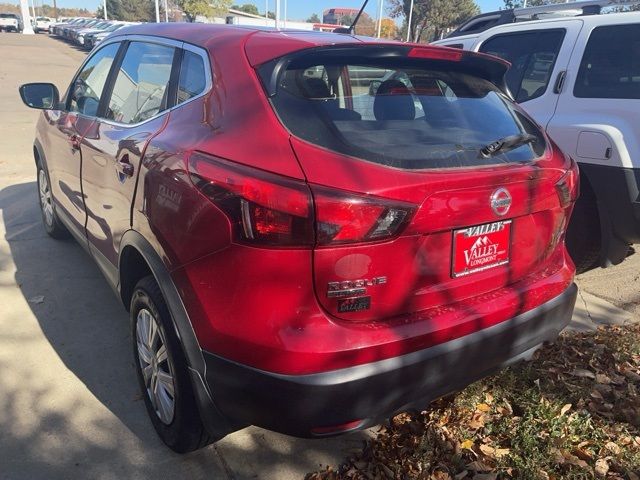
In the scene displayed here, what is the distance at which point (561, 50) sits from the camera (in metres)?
4.12

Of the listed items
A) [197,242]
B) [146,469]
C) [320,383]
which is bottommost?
[146,469]

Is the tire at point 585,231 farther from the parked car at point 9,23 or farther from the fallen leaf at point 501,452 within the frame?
the parked car at point 9,23

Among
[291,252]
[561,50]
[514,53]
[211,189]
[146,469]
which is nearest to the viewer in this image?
[291,252]

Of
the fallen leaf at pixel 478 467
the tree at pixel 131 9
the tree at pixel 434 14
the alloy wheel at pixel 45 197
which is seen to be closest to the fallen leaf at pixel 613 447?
the fallen leaf at pixel 478 467

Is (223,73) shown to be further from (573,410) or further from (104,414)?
(573,410)

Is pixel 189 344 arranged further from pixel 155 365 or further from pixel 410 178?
pixel 410 178

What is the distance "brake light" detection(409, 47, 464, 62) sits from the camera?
7.23ft

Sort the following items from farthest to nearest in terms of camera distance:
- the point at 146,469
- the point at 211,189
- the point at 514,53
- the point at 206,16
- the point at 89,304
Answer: the point at 206,16, the point at 514,53, the point at 89,304, the point at 146,469, the point at 211,189

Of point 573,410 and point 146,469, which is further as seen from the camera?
point 573,410

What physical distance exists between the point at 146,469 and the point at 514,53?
425 centimetres

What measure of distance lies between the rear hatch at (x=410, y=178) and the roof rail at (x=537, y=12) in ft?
9.86

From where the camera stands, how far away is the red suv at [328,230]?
1.77 m

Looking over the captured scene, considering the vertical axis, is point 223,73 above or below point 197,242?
above

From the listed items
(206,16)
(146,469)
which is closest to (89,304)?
Result: (146,469)
